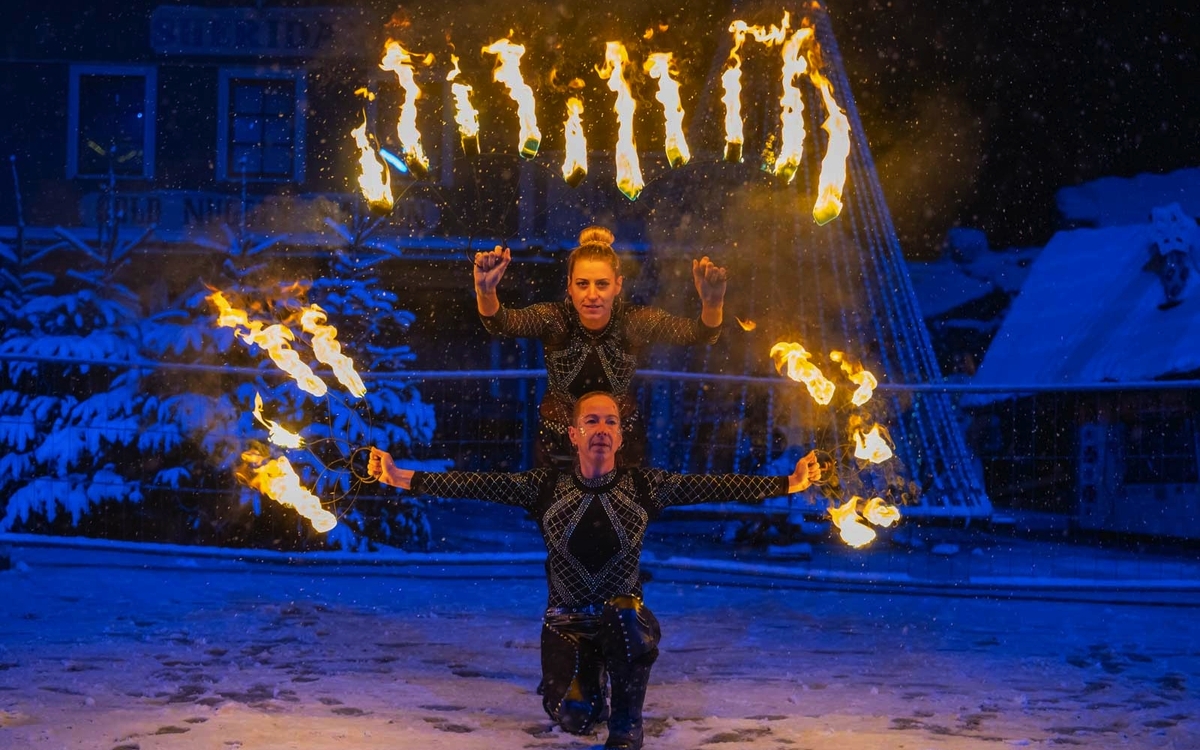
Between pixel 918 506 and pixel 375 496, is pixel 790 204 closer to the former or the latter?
pixel 918 506

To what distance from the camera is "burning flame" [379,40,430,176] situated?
4.66 metres

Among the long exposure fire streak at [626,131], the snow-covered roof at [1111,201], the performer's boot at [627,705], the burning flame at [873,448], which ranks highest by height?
the snow-covered roof at [1111,201]

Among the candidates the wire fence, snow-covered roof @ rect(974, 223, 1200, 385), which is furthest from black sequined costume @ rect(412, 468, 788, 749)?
snow-covered roof @ rect(974, 223, 1200, 385)

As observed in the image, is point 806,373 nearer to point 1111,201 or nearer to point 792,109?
point 792,109

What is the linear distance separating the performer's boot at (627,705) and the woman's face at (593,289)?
3.91 feet

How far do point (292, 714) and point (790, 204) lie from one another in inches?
302

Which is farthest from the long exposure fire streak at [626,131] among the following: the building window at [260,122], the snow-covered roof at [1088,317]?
the building window at [260,122]

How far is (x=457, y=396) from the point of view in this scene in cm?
1335

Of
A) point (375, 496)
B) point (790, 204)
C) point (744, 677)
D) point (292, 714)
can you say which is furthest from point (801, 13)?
point (292, 714)

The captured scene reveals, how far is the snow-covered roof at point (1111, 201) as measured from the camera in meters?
12.1

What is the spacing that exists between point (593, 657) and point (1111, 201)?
9.74 metres

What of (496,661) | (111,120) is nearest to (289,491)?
(496,661)

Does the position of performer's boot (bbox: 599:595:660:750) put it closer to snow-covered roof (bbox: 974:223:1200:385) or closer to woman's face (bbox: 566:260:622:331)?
woman's face (bbox: 566:260:622:331)

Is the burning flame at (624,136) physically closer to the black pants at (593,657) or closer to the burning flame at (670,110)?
the burning flame at (670,110)
